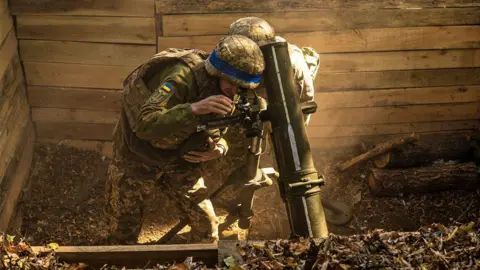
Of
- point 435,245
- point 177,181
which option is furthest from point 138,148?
point 435,245

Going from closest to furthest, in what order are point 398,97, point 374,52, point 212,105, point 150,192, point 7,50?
point 212,105, point 150,192, point 7,50, point 374,52, point 398,97

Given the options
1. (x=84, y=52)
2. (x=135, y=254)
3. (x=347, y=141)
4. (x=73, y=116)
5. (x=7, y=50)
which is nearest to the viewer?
(x=135, y=254)

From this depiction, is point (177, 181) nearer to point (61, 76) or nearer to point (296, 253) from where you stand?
point (296, 253)

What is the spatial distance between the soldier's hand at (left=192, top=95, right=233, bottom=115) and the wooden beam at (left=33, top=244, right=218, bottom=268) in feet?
3.44

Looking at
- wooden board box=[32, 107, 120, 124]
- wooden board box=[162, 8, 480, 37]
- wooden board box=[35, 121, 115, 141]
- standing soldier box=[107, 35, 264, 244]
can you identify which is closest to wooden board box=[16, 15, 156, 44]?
wooden board box=[162, 8, 480, 37]

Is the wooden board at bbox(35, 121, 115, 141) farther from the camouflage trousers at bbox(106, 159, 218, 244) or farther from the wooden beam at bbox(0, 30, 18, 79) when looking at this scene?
the camouflage trousers at bbox(106, 159, 218, 244)

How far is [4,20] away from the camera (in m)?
6.15

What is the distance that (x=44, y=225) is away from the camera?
646 cm

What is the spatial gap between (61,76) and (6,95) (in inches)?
32.7

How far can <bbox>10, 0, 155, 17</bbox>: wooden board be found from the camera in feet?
21.2

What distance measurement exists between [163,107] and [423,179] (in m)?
3.83

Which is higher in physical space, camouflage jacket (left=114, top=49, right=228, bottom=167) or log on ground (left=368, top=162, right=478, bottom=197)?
camouflage jacket (left=114, top=49, right=228, bottom=167)

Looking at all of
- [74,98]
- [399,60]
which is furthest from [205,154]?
[399,60]

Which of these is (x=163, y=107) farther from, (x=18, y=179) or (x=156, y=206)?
(x=18, y=179)
